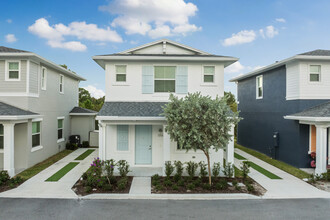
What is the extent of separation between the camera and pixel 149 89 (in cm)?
1097

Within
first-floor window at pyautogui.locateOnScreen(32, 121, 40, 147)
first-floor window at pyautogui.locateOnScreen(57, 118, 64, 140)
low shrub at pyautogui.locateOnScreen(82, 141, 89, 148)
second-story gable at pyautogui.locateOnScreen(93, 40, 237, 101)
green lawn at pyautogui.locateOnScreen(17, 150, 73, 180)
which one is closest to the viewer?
green lawn at pyautogui.locateOnScreen(17, 150, 73, 180)

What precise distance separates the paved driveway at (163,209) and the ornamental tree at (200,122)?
2.05 m

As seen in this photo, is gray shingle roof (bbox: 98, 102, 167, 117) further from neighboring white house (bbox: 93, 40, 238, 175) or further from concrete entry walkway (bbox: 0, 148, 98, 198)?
concrete entry walkway (bbox: 0, 148, 98, 198)

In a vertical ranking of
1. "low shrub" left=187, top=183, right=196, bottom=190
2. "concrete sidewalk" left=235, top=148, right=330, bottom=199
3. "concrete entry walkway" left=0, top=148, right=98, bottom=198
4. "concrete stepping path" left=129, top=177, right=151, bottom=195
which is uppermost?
"low shrub" left=187, top=183, right=196, bottom=190

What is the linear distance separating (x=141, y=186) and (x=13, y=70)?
361 inches

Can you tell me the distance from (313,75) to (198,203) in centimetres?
989

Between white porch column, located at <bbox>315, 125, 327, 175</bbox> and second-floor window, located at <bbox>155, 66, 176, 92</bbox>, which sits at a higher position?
second-floor window, located at <bbox>155, 66, 176, 92</bbox>

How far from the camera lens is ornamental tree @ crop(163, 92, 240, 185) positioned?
285 inches

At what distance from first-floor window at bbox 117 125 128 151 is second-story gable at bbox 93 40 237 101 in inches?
65.4

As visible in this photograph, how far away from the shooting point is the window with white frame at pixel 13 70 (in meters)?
10.4

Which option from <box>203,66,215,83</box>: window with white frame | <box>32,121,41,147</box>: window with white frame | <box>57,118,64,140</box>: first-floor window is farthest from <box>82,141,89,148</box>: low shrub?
<box>203,66,215,83</box>: window with white frame

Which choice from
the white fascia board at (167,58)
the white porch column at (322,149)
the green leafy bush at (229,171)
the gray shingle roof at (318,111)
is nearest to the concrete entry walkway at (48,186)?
the white fascia board at (167,58)

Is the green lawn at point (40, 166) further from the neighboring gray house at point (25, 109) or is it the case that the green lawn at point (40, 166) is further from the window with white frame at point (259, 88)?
the window with white frame at point (259, 88)

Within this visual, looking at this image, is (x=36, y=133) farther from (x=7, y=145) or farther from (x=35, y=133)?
(x=7, y=145)
